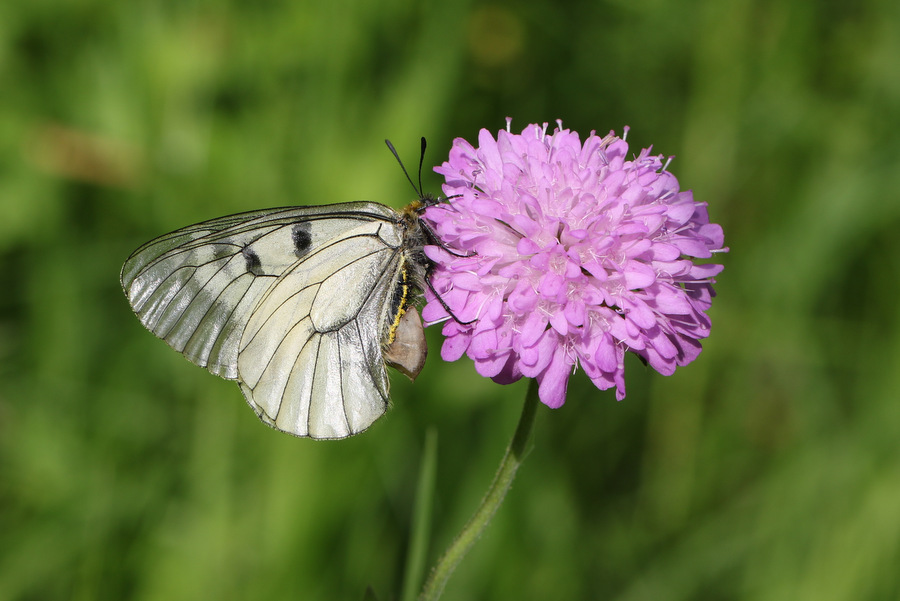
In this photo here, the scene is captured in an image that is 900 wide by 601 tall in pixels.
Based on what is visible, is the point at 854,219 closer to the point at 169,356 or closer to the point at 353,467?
the point at 353,467

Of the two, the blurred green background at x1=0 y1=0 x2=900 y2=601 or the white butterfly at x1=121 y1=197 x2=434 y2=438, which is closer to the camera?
the white butterfly at x1=121 y1=197 x2=434 y2=438

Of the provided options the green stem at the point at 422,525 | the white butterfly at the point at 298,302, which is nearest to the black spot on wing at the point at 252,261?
the white butterfly at the point at 298,302

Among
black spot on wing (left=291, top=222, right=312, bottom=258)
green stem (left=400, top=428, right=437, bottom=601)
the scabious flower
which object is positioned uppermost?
black spot on wing (left=291, top=222, right=312, bottom=258)

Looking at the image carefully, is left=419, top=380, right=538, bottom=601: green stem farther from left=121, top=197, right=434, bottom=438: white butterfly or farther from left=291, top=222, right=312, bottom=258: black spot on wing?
left=291, top=222, right=312, bottom=258: black spot on wing

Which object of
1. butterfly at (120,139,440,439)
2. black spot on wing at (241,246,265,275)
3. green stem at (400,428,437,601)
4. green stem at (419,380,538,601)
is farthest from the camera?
black spot on wing at (241,246,265,275)

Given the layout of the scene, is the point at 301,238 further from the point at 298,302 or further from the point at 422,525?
the point at 422,525

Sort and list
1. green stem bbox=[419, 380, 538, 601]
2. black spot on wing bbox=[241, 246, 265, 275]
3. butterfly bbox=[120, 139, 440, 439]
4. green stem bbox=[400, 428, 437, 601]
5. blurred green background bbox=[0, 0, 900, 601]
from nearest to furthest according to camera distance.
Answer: green stem bbox=[419, 380, 538, 601] < green stem bbox=[400, 428, 437, 601] < butterfly bbox=[120, 139, 440, 439] < black spot on wing bbox=[241, 246, 265, 275] < blurred green background bbox=[0, 0, 900, 601]

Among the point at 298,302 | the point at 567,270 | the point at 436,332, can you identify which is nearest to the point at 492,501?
the point at 567,270

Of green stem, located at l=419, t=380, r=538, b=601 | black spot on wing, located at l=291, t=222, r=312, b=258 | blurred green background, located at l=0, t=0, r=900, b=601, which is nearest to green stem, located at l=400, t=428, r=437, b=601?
green stem, located at l=419, t=380, r=538, b=601
